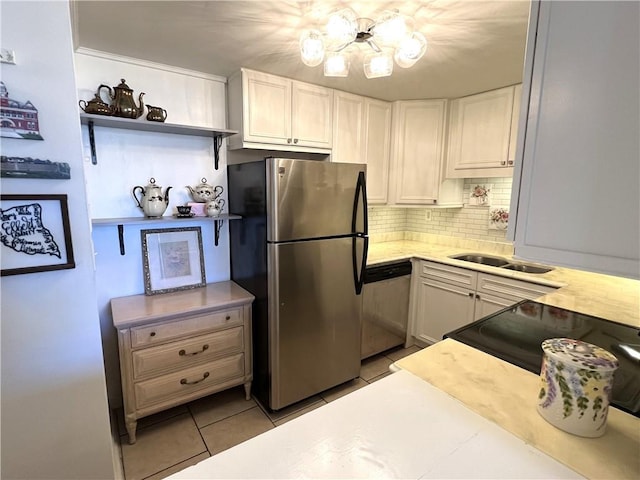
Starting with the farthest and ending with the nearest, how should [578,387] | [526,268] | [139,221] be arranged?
[526,268], [139,221], [578,387]

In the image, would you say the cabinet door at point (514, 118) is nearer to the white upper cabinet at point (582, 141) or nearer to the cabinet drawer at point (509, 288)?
the cabinet drawer at point (509, 288)

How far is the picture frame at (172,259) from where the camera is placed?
86.9 inches

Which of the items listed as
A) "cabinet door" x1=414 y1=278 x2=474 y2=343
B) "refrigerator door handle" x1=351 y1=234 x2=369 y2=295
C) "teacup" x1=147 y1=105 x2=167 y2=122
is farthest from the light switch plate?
"cabinet door" x1=414 y1=278 x2=474 y2=343

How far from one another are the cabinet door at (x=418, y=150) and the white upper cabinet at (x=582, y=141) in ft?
7.79

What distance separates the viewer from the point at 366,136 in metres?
2.85

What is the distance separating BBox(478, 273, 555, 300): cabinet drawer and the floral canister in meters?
1.56

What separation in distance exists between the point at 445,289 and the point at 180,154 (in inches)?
90.4

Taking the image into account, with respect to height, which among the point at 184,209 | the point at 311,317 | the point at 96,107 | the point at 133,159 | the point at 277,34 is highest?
the point at 277,34

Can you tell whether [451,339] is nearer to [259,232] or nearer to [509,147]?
[259,232]

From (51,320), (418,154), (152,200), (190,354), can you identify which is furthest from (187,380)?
(418,154)

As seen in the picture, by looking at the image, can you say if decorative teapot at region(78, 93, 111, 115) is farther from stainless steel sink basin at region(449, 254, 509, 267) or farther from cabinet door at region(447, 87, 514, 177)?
stainless steel sink basin at region(449, 254, 509, 267)

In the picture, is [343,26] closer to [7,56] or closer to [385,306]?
[7,56]

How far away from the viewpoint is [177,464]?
70.8 inches

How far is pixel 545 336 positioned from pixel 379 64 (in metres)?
1.42
